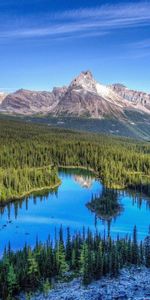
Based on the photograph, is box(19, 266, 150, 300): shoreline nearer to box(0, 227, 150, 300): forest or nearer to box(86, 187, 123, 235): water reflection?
box(0, 227, 150, 300): forest

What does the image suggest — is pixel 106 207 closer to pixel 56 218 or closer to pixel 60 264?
pixel 56 218

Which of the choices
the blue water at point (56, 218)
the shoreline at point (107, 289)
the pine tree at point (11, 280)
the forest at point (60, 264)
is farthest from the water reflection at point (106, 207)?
the pine tree at point (11, 280)

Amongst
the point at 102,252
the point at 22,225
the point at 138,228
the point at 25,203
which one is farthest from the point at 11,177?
the point at 102,252

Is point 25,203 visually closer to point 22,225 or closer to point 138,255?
point 22,225

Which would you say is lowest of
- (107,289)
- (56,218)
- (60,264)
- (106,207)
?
(56,218)

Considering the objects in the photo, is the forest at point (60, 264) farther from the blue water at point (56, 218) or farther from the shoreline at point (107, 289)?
the blue water at point (56, 218)

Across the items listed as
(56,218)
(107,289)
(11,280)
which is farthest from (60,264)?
(56,218)

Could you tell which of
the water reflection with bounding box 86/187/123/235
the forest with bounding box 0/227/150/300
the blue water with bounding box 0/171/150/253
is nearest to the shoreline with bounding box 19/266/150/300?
the forest with bounding box 0/227/150/300
